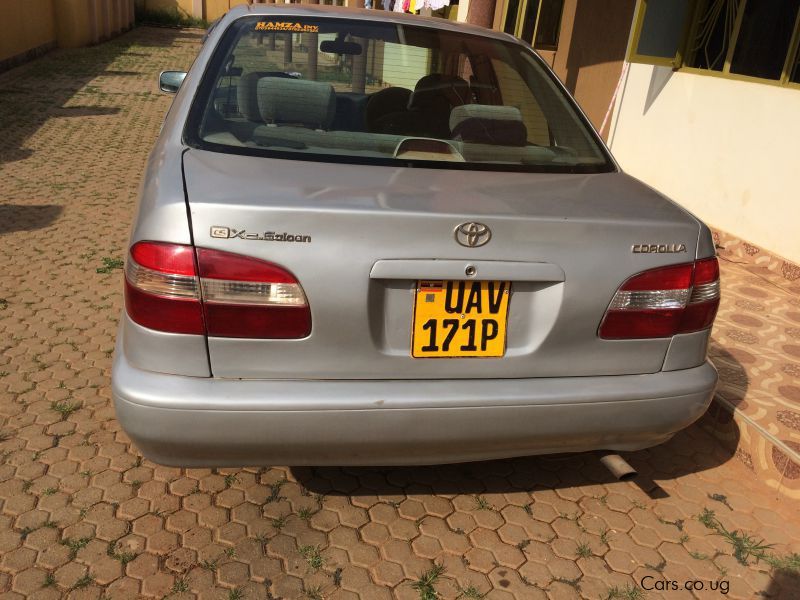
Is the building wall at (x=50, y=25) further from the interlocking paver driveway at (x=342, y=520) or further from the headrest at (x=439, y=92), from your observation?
the headrest at (x=439, y=92)

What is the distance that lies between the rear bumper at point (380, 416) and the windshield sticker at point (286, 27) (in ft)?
4.78

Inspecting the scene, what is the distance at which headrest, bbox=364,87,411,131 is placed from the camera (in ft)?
9.20

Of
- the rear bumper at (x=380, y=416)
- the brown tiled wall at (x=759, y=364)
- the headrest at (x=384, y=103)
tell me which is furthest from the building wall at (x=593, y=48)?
the rear bumper at (x=380, y=416)

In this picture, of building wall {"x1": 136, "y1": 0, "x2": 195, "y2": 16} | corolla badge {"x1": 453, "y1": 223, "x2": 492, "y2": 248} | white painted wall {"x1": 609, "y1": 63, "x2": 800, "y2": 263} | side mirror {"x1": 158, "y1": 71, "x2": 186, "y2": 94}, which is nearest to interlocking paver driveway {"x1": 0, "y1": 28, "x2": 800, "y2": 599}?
corolla badge {"x1": 453, "y1": 223, "x2": 492, "y2": 248}

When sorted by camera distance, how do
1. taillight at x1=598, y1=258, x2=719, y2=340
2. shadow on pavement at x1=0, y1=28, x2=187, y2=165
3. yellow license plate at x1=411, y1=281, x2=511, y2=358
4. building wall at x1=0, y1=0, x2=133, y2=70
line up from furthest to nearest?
building wall at x1=0, y1=0, x2=133, y2=70 → shadow on pavement at x1=0, y1=28, x2=187, y2=165 → taillight at x1=598, y1=258, x2=719, y2=340 → yellow license plate at x1=411, y1=281, x2=511, y2=358

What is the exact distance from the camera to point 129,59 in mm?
19125

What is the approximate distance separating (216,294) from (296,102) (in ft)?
3.28

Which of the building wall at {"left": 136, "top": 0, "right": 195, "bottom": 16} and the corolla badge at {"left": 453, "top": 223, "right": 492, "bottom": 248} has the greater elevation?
the corolla badge at {"left": 453, "top": 223, "right": 492, "bottom": 248}

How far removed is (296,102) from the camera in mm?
2723

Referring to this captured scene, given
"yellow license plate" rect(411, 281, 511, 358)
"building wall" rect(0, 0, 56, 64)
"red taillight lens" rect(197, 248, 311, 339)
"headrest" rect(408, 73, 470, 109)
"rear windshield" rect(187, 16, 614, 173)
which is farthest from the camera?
"building wall" rect(0, 0, 56, 64)

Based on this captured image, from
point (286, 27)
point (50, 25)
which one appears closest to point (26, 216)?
point (286, 27)

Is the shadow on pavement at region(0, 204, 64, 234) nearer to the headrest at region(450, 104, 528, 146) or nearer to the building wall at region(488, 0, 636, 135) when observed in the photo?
the headrest at region(450, 104, 528, 146)

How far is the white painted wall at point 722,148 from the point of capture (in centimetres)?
541

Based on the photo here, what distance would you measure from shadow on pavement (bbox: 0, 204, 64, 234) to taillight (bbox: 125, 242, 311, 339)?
433 centimetres
